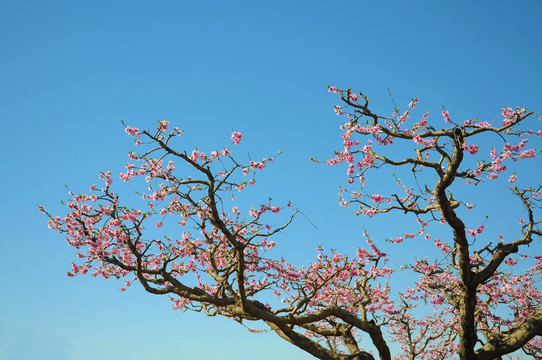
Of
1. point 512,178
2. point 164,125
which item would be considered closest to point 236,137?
point 164,125

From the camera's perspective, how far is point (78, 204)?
11.2 m

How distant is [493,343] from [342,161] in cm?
692

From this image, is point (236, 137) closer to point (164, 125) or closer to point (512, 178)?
point (164, 125)

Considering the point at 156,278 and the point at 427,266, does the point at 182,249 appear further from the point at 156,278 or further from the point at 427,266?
the point at 427,266

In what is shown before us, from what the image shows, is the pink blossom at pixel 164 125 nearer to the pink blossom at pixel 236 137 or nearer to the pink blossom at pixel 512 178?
the pink blossom at pixel 236 137

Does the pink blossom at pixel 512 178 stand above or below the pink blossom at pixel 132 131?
above

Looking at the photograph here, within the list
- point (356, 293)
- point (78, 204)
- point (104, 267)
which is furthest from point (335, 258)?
point (78, 204)

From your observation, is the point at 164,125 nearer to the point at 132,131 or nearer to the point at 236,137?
the point at 132,131

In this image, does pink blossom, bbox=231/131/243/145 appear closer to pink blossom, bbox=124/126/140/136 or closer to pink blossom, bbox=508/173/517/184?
pink blossom, bbox=124/126/140/136

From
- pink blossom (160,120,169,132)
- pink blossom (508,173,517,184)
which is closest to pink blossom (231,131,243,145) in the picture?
pink blossom (160,120,169,132)

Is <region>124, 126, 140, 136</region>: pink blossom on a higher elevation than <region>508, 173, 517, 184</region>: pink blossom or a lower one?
lower

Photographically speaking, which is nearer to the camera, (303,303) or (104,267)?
(303,303)

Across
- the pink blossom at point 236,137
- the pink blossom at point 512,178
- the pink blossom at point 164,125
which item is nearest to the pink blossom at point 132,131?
the pink blossom at point 164,125

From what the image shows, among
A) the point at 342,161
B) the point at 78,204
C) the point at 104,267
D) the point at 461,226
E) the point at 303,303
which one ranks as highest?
the point at 342,161
